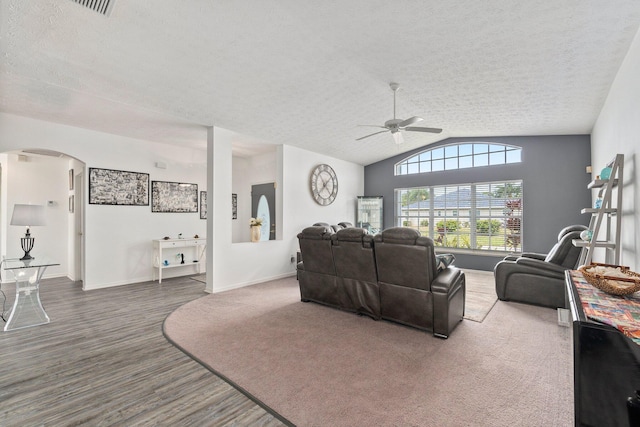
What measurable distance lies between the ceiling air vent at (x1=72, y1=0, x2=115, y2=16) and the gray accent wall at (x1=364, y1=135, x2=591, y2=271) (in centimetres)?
692

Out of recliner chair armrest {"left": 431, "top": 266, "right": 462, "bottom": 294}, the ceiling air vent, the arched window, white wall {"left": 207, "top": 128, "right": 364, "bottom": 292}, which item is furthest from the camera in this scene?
the arched window

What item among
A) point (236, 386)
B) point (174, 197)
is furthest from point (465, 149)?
point (236, 386)

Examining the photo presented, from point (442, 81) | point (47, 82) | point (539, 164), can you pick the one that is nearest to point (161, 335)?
point (47, 82)


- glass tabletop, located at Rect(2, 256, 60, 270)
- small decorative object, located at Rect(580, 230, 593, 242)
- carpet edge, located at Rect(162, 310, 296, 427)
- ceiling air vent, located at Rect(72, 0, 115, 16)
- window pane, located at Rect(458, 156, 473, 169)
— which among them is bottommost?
carpet edge, located at Rect(162, 310, 296, 427)

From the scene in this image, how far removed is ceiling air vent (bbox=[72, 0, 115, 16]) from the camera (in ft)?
7.02

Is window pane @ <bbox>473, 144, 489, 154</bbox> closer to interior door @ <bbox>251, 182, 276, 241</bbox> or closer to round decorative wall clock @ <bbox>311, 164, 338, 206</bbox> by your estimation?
round decorative wall clock @ <bbox>311, 164, 338, 206</bbox>

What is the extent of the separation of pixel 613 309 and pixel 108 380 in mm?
3252

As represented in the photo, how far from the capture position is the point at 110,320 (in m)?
3.41

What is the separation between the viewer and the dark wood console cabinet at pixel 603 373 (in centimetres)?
109

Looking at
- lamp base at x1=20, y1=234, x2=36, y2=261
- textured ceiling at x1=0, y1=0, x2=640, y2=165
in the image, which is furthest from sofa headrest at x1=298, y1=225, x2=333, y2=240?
lamp base at x1=20, y1=234, x2=36, y2=261

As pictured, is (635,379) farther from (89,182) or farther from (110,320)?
(89,182)

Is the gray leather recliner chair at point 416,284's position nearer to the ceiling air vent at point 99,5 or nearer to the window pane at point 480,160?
the ceiling air vent at point 99,5

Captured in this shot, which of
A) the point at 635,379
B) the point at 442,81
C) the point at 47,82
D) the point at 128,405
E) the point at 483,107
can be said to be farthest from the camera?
the point at 483,107

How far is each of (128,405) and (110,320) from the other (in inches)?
78.6
